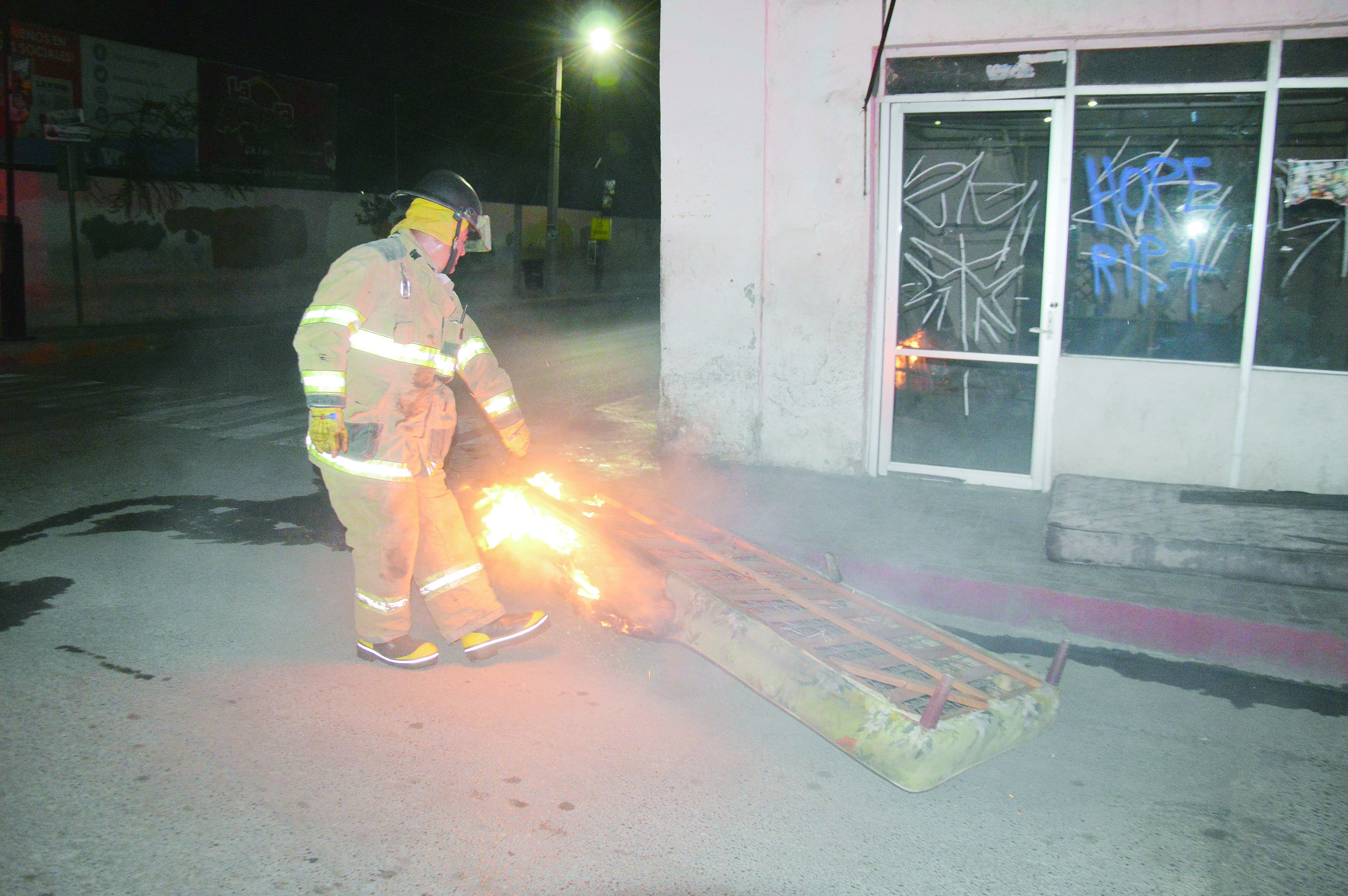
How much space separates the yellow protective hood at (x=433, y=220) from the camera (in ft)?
15.1

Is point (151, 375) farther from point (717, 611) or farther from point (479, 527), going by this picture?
point (717, 611)

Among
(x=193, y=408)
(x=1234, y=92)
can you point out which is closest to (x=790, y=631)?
(x=1234, y=92)

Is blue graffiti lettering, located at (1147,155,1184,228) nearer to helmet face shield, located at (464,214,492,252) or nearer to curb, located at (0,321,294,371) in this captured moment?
helmet face shield, located at (464,214,492,252)

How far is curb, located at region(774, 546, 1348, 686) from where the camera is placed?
4832 millimetres

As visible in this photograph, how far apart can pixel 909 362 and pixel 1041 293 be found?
42.6 inches

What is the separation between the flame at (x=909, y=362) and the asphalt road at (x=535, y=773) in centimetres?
311

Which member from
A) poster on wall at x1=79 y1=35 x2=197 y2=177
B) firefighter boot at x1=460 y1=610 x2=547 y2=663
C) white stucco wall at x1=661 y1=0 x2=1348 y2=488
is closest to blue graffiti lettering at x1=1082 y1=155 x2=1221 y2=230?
white stucco wall at x1=661 y1=0 x2=1348 y2=488

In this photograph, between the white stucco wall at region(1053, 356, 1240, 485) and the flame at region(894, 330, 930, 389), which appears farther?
the flame at region(894, 330, 930, 389)

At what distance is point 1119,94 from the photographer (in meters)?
6.93

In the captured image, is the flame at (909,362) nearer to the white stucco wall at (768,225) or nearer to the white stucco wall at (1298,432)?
the white stucco wall at (768,225)

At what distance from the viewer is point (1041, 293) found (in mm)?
7316

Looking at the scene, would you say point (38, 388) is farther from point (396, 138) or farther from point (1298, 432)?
point (396, 138)

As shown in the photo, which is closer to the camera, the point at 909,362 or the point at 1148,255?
the point at 1148,255

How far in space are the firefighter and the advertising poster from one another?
16.2 metres
